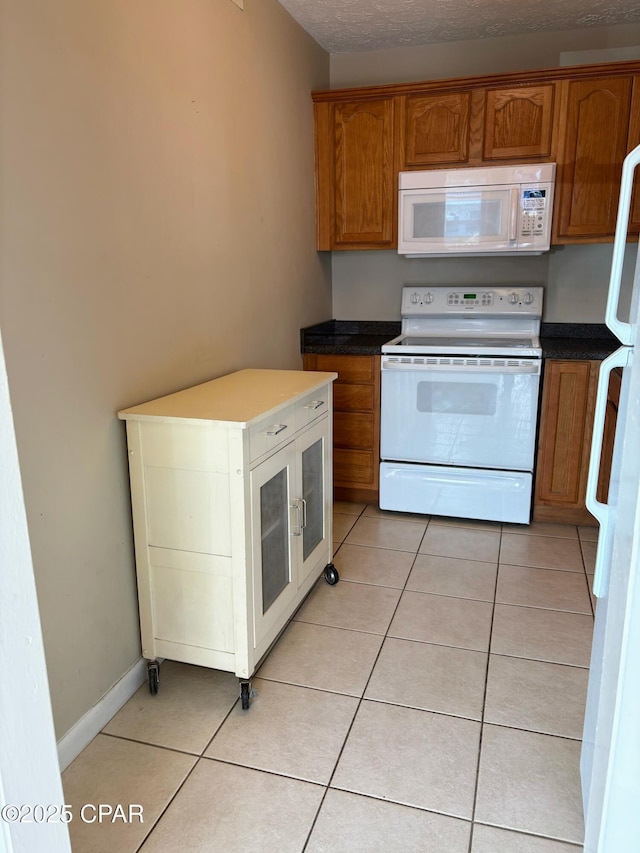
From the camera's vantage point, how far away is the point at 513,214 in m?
3.02

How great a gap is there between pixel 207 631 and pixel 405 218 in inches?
89.7

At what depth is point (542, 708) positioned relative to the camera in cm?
182

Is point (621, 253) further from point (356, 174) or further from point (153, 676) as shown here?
point (356, 174)

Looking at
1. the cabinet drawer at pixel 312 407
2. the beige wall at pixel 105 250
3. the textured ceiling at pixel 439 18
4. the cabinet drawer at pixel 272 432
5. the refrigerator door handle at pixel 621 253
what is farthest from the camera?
the textured ceiling at pixel 439 18

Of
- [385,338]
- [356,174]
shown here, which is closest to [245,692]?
[385,338]

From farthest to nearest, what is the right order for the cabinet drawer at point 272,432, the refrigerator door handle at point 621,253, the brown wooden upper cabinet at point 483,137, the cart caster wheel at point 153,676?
the brown wooden upper cabinet at point 483,137 → the cart caster wheel at point 153,676 → the cabinet drawer at point 272,432 → the refrigerator door handle at point 621,253

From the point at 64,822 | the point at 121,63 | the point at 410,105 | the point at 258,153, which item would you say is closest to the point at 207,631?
the point at 64,822

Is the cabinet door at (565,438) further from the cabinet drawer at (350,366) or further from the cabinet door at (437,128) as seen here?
the cabinet door at (437,128)

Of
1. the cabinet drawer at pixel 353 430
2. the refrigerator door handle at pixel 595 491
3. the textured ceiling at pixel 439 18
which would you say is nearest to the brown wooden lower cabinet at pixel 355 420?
the cabinet drawer at pixel 353 430

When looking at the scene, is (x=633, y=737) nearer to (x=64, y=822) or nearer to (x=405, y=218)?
(x=64, y=822)

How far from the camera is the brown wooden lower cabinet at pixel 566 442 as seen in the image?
2.91 m

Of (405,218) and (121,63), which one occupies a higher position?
(121,63)

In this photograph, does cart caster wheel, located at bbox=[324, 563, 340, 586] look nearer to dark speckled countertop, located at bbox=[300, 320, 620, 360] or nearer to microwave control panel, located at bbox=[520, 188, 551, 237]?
dark speckled countertop, located at bbox=[300, 320, 620, 360]

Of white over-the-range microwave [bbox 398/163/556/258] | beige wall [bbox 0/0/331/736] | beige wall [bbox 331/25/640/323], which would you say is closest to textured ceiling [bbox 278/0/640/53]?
beige wall [bbox 331/25/640/323]
